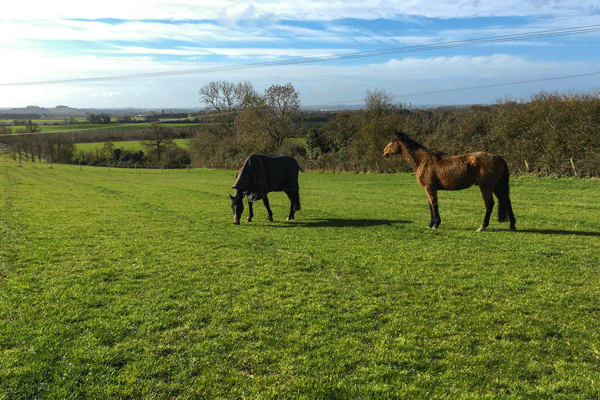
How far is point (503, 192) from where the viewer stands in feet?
31.7

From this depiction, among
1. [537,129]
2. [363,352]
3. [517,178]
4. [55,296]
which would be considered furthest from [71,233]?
[537,129]

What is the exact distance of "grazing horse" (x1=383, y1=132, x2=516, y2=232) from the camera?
948 centimetres

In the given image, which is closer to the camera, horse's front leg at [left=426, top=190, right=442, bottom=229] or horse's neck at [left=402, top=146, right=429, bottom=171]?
horse's front leg at [left=426, top=190, right=442, bottom=229]

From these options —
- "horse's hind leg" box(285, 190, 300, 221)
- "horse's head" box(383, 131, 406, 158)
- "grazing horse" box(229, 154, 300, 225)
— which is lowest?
"horse's hind leg" box(285, 190, 300, 221)

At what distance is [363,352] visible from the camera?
407cm

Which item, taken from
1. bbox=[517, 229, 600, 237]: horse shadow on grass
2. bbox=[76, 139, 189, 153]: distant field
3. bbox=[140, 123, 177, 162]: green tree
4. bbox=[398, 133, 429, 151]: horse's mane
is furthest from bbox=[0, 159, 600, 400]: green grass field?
bbox=[76, 139, 189, 153]: distant field

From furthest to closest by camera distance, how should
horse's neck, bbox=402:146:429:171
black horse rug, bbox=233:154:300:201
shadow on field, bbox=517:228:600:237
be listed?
black horse rug, bbox=233:154:300:201 < horse's neck, bbox=402:146:429:171 < shadow on field, bbox=517:228:600:237

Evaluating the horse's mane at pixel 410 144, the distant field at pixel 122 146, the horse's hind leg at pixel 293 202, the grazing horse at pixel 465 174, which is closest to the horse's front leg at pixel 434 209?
the grazing horse at pixel 465 174

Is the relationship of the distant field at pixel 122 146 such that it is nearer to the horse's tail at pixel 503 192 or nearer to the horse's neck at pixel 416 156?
the horse's neck at pixel 416 156

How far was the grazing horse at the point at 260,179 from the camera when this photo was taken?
1169 centimetres

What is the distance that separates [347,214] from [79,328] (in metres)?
9.95

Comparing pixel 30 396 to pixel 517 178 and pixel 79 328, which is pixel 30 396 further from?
pixel 517 178

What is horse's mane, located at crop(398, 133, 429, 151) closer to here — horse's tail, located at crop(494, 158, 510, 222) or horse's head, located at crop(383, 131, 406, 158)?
horse's head, located at crop(383, 131, 406, 158)

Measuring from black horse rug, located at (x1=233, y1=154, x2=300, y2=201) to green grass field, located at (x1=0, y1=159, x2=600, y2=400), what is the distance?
5.83ft
